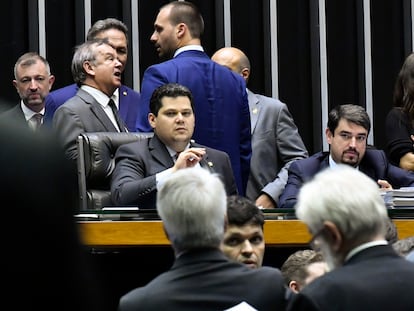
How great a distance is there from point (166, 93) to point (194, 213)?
278 centimetres

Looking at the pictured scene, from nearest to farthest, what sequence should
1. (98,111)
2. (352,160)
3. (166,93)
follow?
(166,93), (352,160), (98,111)

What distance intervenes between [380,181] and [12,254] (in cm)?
481

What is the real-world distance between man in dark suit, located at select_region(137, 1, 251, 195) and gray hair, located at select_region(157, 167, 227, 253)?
3.11m

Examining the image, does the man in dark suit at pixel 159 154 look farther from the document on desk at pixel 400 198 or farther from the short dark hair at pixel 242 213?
the short dark hair at pixel 242 213

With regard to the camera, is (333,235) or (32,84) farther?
(32,84)

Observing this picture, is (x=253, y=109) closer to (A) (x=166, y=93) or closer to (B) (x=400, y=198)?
(A) (x=166, y=93)

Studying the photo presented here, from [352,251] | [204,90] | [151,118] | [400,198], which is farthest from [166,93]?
[352,251]

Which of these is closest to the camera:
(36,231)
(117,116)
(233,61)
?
(36,231)

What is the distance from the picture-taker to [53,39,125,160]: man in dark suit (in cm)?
654

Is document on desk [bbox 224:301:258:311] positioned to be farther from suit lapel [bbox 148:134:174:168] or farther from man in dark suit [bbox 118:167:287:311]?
suit lapel [bbox 148:134:174:168]

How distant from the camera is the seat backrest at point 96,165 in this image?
233 inches

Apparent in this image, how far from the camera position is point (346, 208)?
300 cm

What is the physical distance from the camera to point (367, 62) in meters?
9.81

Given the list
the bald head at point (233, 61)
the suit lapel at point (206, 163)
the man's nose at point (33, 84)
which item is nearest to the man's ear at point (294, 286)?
the suit lapel at point (206, 163)
